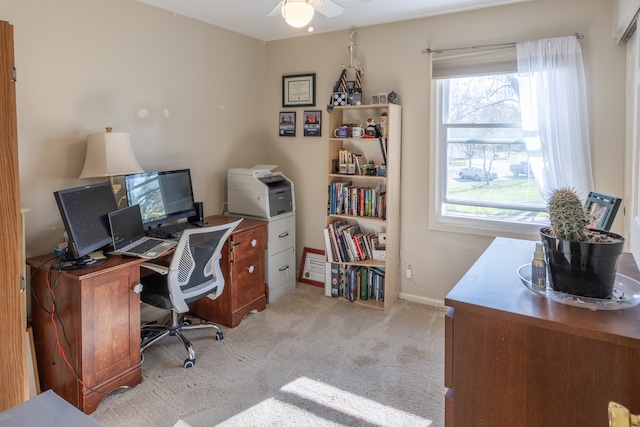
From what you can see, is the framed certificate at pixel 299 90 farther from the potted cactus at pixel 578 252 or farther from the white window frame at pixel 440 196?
the potted cactus at pixel 578 252

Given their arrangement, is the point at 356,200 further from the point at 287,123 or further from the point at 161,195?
the point at 161,195

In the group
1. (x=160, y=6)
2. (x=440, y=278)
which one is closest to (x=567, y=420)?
(x=440, y=278)

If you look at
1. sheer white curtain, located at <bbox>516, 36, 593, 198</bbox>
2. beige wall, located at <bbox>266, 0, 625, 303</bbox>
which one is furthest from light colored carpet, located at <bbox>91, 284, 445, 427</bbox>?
sheer white curtain, located at <bbox>516, 36, 593, 198</bbox>

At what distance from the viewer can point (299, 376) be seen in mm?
2627

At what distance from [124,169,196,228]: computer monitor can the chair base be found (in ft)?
2.31

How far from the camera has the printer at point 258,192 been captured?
363cm

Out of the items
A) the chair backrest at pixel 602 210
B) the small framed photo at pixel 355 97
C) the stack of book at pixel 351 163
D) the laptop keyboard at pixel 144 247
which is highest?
the small framed photo at pixel 355 97

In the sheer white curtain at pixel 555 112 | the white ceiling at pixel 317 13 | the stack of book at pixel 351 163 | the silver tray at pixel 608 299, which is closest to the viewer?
the silver tray at pixel 608 299

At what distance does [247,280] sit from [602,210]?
2.48 m

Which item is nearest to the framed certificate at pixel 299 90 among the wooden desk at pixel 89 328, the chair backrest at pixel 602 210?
the wooden desk at pixel 89 328

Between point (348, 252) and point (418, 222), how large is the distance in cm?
Result: 67

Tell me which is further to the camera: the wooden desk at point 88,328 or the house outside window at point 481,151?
the house outside window at point 481,151

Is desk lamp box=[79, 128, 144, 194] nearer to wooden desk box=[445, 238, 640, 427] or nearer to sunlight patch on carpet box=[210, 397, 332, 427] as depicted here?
sunlight patch on carpet box=[210, 397, 332, 427]

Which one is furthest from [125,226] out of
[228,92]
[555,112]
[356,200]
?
[555,112]
